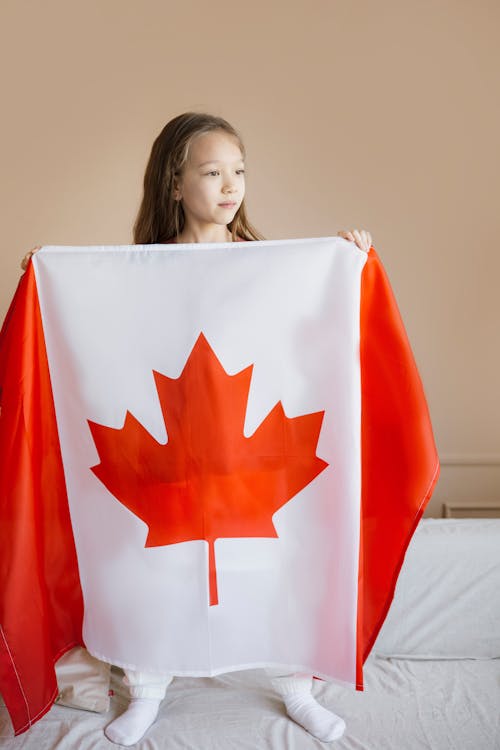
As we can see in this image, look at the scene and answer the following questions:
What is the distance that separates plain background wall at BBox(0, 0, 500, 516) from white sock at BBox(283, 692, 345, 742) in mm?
1277

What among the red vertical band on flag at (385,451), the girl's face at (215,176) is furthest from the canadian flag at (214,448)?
the girl's face at (215,176)

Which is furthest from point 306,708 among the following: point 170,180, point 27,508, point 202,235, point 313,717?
point 170,180

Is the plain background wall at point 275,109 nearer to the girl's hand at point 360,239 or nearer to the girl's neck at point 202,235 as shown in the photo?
the girl's neck at point 202,235

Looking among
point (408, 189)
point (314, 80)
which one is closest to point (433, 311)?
point (408, 189)

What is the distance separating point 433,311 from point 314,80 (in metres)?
0.74

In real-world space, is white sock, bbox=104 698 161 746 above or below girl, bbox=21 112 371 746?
below

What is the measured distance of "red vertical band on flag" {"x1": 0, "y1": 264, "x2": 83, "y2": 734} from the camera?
129cm

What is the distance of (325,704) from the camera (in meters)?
1.50

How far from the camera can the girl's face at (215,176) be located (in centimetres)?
154

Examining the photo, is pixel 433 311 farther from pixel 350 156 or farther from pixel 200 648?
pixel 200 648

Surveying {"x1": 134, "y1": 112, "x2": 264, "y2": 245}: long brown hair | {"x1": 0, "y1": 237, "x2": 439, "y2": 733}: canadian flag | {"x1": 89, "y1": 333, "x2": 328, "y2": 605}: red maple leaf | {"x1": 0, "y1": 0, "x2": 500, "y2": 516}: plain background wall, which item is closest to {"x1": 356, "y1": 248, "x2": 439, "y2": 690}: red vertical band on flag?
{"x1": 0, "y1": 237, "x2": 439, "y2": 733}: canadian flag

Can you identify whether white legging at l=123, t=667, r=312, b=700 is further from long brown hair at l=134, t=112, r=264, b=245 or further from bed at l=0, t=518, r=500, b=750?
long brown hair at l=134, t=112, r=264, b=245

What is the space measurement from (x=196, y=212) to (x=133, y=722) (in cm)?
98

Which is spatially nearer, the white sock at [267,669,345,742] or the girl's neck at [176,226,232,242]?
the white sock at [267,669,345,742]
